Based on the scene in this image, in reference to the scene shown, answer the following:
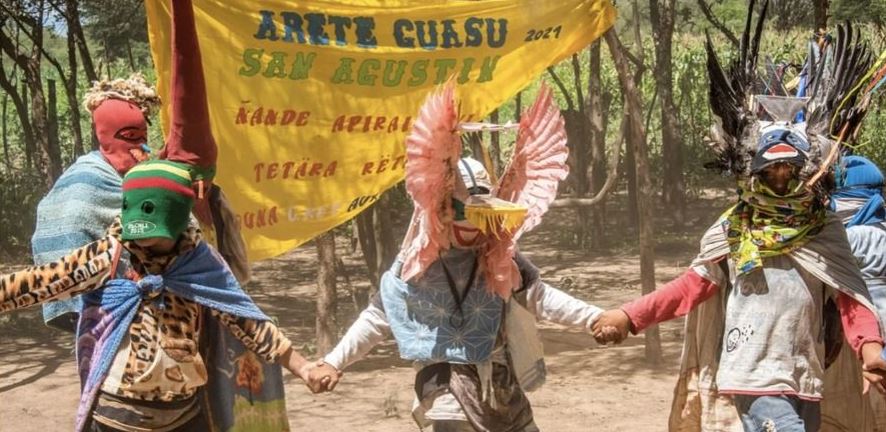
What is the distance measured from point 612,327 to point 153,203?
6.37 feet

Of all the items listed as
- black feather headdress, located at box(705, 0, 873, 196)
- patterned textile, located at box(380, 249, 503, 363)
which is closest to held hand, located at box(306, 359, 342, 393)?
patterned textile, located at box(380, 249, 503, 363)

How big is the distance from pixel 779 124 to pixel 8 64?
35787mm

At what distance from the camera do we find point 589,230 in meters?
17.4

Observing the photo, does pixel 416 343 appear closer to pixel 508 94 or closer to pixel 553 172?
pixel 553 172

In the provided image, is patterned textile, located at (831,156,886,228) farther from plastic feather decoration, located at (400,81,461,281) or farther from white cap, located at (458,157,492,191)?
plastic feather decoration, located at (400,81,461,281)

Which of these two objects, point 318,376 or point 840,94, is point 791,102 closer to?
point 840,94

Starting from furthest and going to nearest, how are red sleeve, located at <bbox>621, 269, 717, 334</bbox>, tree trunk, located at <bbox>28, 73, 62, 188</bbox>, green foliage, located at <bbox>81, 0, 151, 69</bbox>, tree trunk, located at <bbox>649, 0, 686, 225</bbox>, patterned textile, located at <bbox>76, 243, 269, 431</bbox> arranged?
1. green foliage, located at <bbox>81, 0, 151, 69</bbox>
2. tree trunk, located at <bbox>649, 0, 686, 225</bbox>
3. tree trunk, located at <bbox>28, 73, 62, 188</bbox>
4. red sleeve, located at <bbox>621, 269, 717, 334</bbox>
5. patterned textile, located at <bbox>76, 243, 269, 431</bbox>

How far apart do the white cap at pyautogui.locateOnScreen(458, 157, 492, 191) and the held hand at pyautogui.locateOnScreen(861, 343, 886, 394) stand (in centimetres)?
160

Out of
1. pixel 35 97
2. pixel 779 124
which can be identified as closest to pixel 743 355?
pixel 779 124

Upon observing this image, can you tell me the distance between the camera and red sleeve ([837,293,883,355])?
4.69 meters

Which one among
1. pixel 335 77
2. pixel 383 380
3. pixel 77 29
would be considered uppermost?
pixel 77 29

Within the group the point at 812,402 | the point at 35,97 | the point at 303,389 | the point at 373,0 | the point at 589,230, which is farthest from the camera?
the point at 589,230

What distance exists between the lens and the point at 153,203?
4.11 meters

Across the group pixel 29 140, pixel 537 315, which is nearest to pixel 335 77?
pixel 537 315
